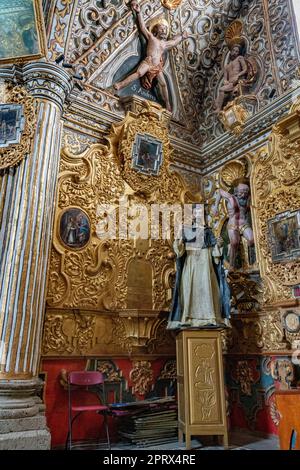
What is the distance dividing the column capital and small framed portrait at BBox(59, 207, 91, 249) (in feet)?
4.77

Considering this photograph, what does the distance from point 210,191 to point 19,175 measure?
3462 mm

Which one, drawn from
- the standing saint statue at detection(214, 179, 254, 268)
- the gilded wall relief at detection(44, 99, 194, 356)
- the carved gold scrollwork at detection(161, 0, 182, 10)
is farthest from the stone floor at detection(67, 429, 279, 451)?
the carved gold scrollwork at detection(161, 0, 182, 10)

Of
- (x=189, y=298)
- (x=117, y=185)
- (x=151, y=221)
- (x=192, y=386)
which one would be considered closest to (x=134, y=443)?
(x=192, y=386)

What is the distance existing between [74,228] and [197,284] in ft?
5.93

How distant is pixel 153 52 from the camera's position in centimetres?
643

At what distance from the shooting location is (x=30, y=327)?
13.0 feet

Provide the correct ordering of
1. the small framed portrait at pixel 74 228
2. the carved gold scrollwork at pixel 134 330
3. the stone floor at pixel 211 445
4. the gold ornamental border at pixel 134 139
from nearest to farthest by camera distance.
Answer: the stone floor at pixel 211 445 → the small framed portrait at pixel 74 228 → the carved gold scrollwork at pixel 134 330 → the gold ornamental border at pixel 134 139

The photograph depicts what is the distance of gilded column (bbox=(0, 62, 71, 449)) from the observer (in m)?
3.61

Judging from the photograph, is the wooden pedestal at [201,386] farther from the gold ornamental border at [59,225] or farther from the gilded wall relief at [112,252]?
the gold ornamental border at [59,225]

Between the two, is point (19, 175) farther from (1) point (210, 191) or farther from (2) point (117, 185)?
(1) point (210, 191)

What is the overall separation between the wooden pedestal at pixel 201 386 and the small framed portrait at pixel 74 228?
5.95ft

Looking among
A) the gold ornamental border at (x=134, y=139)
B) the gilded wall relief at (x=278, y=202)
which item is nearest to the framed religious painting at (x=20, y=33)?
the gold ornamental border at (x=134, y=139)

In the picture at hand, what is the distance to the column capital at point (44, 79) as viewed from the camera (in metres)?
4.78

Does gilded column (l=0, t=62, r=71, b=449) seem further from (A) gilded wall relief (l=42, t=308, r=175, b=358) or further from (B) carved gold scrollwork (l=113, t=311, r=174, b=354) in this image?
(B) carved gold scrollwork (l=113, t=311, r=174, b=354)
